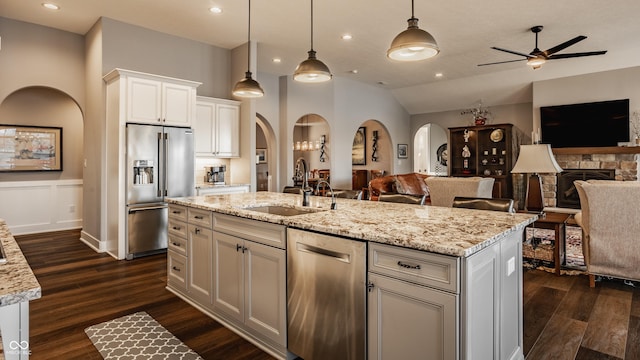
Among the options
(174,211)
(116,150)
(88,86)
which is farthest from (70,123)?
(174,211)

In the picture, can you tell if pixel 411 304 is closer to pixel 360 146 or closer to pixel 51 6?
pixel 51 6

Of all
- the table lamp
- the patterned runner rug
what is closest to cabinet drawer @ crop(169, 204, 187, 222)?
the patterned runner rug

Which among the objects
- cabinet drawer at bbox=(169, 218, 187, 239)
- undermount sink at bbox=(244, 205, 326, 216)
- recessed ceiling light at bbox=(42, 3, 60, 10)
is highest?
recessed ceiling light at bbox=(42, 3, 60, 10)

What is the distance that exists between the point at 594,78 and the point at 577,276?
219 inches

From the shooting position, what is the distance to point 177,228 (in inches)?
130

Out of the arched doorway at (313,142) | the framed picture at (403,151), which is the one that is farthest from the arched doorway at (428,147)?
the arched doorway at (313,142)

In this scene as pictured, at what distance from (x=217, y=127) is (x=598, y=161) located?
7.52 m

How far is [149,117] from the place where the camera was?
4762mm

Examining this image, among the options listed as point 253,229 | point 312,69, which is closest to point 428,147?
point 312,69

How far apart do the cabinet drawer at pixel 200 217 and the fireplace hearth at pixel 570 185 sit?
7.97 m

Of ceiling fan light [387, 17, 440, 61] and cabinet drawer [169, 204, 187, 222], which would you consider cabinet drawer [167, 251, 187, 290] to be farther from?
ceiling fan light [387, 17, 440, 61]

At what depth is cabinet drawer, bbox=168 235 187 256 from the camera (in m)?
3.20

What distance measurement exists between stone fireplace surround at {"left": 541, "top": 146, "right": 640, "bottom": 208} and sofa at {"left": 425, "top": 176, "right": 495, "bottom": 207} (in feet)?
12.4

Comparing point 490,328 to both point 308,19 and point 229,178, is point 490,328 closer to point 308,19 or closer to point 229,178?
point 308,19
